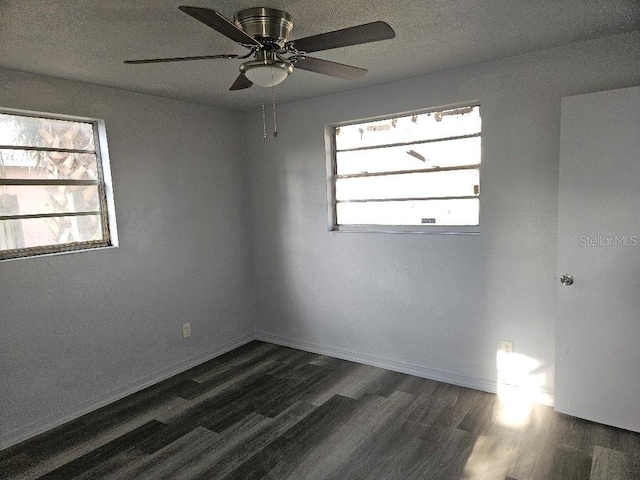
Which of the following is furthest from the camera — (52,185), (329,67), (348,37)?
(52,185)

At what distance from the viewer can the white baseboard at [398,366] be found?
3062 mm

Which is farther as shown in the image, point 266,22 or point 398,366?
point 398,366

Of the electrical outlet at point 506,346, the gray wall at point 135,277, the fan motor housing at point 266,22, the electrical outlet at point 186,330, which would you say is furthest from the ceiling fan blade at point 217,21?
the electrical outlet at point 186,330

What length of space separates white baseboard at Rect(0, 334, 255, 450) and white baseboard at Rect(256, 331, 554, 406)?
0.48m

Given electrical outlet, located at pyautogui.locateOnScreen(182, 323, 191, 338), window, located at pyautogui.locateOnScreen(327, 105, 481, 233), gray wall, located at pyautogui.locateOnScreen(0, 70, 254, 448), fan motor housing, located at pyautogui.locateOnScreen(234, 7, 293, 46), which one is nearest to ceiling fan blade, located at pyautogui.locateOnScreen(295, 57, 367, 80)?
fan motor housing, located at pyautogui.locateOnScreen(234, 7, 293, 46)

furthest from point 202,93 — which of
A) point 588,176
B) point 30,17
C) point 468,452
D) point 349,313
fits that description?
point 468,452

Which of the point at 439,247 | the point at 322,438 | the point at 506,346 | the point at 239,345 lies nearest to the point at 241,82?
the point at 439,247

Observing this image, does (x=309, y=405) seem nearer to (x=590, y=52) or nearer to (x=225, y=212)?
(x=225, y=212)

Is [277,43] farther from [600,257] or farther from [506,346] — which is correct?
[506,346]

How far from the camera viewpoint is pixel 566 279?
8.50 feet

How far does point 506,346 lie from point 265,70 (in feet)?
8.09

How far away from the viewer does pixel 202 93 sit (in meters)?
3.35

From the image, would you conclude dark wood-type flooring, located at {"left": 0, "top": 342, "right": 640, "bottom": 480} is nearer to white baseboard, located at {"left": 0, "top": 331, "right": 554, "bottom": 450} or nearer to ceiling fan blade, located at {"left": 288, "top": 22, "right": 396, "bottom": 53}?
white baseboard, located at {"left": 0, "top": 331, "right": 554, "bottom": 450}

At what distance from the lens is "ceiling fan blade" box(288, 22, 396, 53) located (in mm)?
1567
